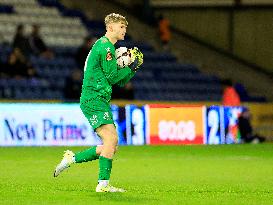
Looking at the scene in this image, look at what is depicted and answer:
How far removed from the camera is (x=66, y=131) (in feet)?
77.4

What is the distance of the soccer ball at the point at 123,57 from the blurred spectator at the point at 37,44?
52.6 feet

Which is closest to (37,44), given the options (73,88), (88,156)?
(73,88)

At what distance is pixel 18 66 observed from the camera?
25484mm

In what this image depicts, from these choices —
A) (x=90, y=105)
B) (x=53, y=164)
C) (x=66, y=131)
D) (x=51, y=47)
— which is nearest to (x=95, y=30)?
(x=51, y=47)

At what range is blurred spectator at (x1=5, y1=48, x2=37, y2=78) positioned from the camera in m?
25.1

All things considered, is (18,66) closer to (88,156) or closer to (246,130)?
(246,130)

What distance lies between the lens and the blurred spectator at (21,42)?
2622 cm

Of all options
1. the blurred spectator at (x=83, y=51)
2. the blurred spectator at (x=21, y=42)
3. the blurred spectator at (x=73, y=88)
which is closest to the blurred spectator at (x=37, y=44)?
the blurred spectator at (x=21, y=42)

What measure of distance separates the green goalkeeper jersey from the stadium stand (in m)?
16.3

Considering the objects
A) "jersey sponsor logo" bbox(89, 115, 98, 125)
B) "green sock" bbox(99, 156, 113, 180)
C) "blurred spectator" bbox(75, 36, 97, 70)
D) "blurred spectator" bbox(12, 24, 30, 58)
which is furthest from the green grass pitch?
"blurred spectator" bbox(75, 36, 97, 70)

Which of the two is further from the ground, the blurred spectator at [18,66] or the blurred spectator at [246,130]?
the blurred spectator at [18,66]

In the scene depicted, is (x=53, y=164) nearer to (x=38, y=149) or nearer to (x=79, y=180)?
(x=79, y=180)

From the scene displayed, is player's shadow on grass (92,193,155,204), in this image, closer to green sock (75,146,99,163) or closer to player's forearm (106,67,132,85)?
green sock (75,146,99,163)

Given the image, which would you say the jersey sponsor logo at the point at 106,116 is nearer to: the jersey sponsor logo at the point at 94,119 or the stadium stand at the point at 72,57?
the jersey sponsor logo at the point at 94,119
